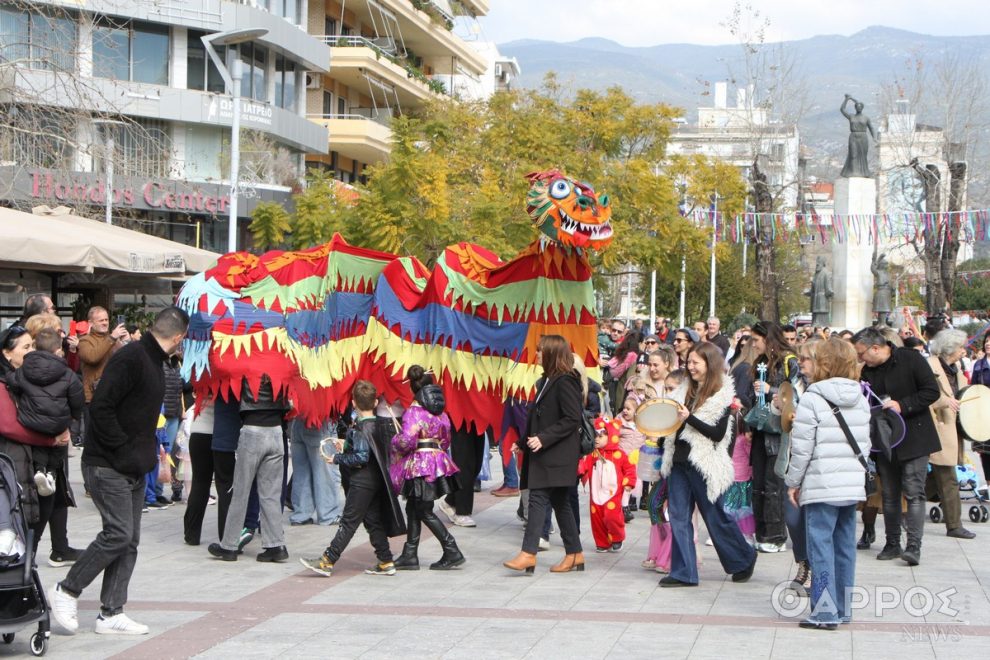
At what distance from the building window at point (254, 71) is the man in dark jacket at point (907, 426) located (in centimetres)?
2822

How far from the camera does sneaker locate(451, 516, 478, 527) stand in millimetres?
12094

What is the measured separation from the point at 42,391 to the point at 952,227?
33.8 metres

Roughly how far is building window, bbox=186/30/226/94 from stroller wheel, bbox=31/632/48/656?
29.6m

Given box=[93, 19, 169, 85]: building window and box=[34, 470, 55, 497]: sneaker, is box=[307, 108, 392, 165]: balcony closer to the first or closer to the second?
box=[93, 19, 169, 85]: building window

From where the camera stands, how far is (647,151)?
113 feet

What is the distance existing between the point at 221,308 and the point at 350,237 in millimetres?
14287

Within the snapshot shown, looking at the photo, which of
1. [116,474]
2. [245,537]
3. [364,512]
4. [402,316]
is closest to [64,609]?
[116,474]


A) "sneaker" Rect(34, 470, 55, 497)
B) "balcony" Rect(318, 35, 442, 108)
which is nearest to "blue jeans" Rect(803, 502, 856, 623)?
"sneaker" Rect(34, 470, 55, 497)

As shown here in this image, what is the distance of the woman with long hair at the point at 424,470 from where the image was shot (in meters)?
9.64

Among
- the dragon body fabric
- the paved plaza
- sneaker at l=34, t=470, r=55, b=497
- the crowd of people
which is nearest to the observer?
the paved plaza

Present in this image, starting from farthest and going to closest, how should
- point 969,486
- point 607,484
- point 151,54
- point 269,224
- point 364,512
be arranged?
point 151,54 → point 269,224 → point 969,486 → point 607,484 → point 364,512

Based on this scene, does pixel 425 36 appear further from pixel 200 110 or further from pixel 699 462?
pixel 699 462

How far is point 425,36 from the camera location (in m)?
49.8

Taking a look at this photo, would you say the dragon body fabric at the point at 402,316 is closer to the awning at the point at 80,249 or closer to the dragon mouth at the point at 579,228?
the dragon mouth at the point at 579,228
